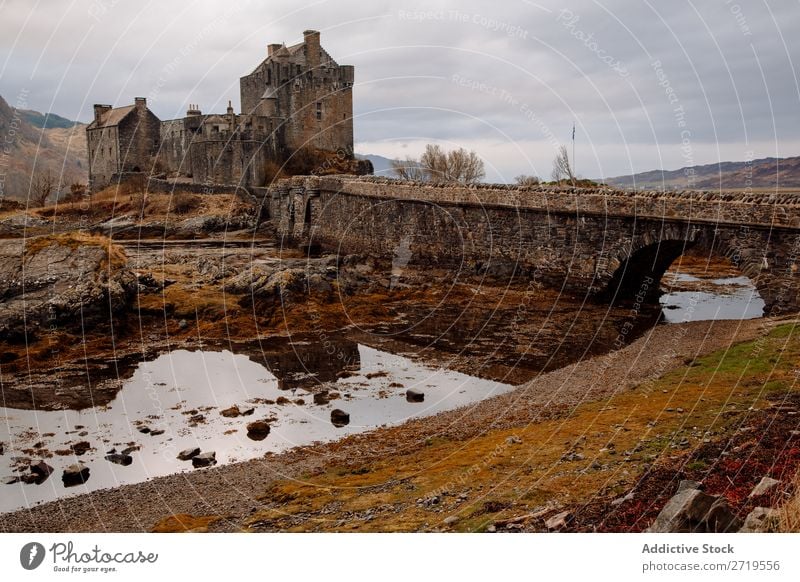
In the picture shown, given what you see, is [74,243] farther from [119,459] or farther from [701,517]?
[701,517]

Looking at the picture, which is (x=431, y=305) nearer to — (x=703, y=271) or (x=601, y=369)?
(x=601, y=369)

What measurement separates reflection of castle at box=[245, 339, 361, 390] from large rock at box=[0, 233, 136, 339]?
5.67m

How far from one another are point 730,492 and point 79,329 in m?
21.5

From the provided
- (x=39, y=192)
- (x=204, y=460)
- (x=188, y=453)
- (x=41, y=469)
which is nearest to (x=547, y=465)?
(x=204, y=460)

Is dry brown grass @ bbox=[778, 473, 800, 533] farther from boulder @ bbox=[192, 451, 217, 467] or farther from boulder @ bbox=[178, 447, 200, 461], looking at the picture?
boulder @ bbox=[178, 447, 200, 461]

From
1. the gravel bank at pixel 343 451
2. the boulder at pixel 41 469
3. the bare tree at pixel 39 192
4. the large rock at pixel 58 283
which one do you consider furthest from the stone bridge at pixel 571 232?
the bare tree at pixel 39 192

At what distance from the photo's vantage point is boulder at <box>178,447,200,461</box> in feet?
48.5

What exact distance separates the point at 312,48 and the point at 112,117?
23520mm

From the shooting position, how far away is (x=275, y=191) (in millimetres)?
51281

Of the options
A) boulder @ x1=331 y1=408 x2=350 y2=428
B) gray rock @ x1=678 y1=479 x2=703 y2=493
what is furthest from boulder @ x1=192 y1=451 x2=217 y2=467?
gray rock @ x1=678 y1=479 x2=703 y2=493

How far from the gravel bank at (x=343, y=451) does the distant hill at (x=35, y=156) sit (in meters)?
21.0

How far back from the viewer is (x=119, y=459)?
14.7 m

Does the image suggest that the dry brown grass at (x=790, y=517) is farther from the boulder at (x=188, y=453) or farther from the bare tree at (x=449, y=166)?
the bare tree at (x=449, y=166)

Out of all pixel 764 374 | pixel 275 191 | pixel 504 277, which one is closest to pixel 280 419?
pixel 764 374
